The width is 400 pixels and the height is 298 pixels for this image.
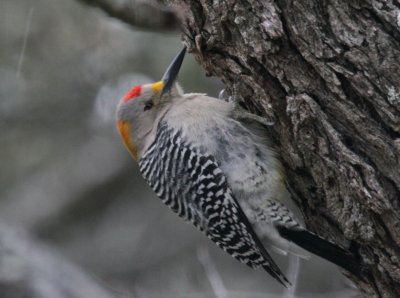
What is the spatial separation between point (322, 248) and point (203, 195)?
2.63ft

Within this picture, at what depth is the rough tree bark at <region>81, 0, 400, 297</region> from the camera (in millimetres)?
3047

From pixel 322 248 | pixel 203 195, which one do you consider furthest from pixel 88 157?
pixel 322 248

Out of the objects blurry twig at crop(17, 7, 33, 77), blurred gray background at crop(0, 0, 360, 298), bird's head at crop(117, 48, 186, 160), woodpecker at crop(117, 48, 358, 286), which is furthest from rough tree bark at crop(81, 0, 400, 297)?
blurry twig at crop(17, 7, 33, 77)

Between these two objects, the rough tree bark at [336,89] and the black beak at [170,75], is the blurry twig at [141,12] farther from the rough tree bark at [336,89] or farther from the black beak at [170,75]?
the black beak at [170,75]

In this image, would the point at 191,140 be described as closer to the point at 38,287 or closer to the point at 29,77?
the point at 38,287

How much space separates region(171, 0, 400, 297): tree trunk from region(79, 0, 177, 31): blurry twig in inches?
4.3

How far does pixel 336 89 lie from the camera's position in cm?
314

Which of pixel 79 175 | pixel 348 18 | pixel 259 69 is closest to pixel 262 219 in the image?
pixel 259 69

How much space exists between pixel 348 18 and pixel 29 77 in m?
4.68

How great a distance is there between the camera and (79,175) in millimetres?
7168

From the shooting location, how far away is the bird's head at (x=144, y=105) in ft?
14.8

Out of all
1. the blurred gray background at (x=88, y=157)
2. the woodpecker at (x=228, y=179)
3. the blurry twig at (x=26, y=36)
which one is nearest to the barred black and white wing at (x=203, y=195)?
the woodpecker at (x=228, y=179)

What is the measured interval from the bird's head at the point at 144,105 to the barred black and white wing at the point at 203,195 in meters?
0.21

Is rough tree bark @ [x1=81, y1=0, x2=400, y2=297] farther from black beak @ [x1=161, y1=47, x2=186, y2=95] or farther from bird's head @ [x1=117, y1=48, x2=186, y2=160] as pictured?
bird's head @ [x1=117, y1=48, x2=186, y2=160]
